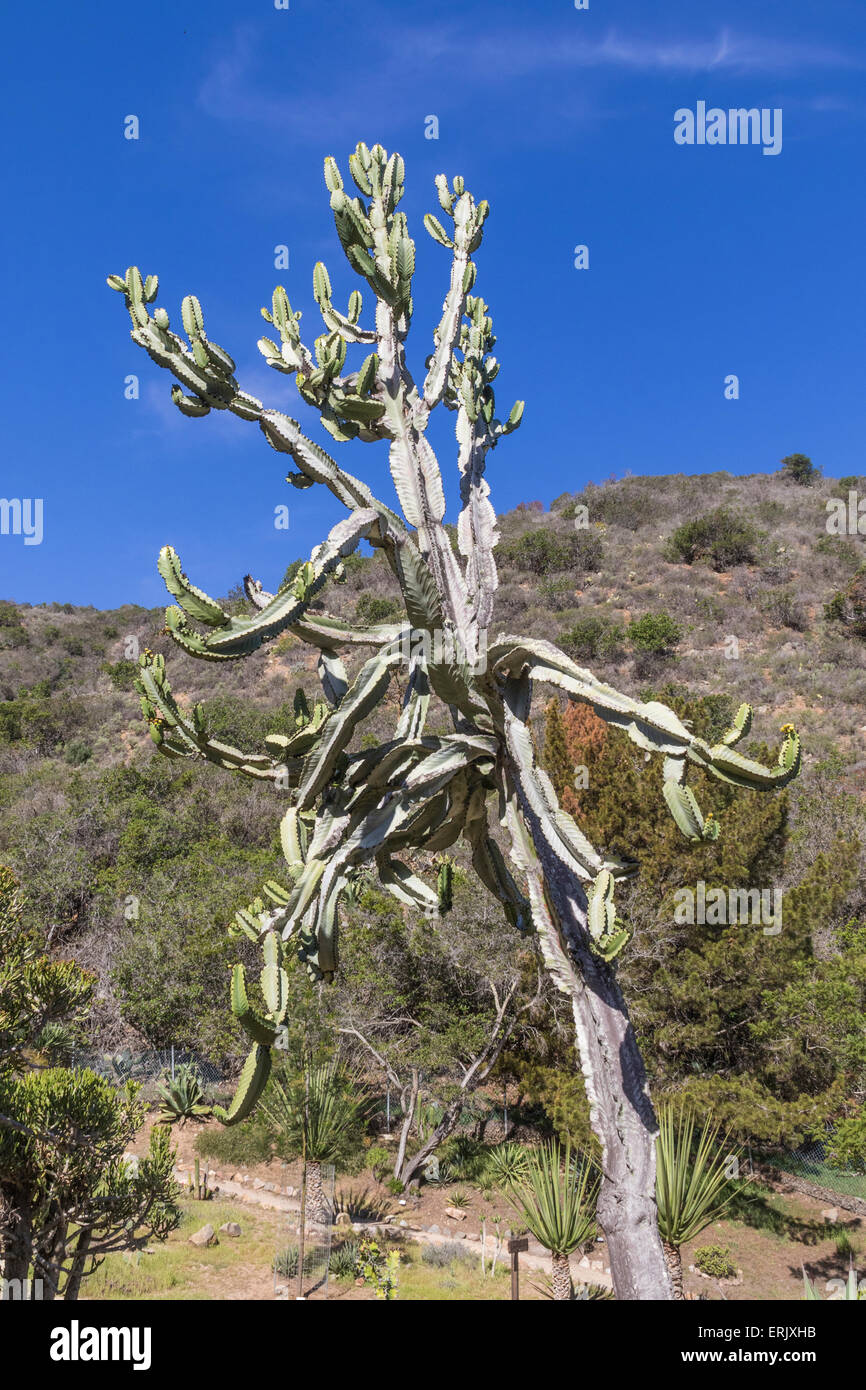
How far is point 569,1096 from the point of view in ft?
33.0

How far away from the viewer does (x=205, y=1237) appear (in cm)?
930

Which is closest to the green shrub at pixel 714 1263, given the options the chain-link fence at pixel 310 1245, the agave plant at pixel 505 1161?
the agave plant at pixel 505 1161

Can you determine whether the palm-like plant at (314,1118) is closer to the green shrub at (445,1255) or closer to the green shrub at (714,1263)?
the green shrub at (445,1255)

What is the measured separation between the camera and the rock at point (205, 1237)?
9.26 m

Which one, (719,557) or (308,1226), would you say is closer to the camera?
(308,1226)

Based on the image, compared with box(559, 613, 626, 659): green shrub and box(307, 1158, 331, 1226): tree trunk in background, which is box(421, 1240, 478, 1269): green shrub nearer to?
box(307, 1158, 331, 1226): tree trunk in background

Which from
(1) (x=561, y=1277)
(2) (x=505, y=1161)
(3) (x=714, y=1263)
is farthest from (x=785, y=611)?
(1) (x=561, y=1277)

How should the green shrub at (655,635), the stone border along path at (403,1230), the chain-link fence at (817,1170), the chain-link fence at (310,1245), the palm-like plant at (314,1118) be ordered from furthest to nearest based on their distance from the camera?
1. the green shrub at (655,635)
2. the chain-link fence at (817,1170)
3. the palm-like plant at (314,1118)
4. the stone border along path at (403,1230)
5. the chain-link fence at (310,1245)

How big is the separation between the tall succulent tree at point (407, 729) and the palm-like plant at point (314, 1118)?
6282 millimetres

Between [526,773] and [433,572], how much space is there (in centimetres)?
90

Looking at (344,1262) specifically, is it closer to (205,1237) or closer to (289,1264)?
(289,1264)
